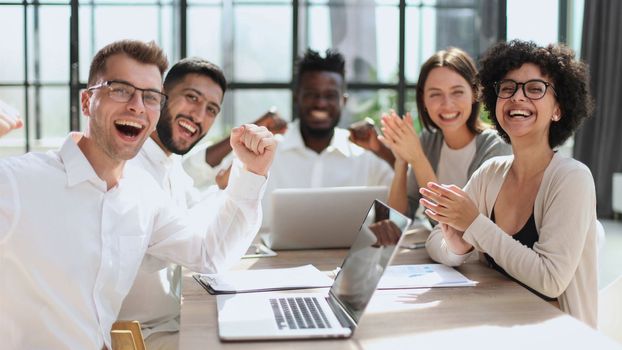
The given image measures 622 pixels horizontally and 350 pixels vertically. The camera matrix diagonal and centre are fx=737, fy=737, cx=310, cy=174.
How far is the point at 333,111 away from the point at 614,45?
166 inches

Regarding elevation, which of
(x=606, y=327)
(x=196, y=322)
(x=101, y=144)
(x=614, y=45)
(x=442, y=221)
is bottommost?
(x=606, y=327)

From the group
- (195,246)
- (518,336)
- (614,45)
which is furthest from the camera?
(614,45)

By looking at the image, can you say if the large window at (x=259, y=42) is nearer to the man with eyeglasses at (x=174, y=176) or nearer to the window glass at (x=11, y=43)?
the window glass at (x=11, y=43)

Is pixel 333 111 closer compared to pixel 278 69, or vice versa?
pixel 333 111

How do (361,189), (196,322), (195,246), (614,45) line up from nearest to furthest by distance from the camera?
(196,322) → (195,246) → (361,189) → (614,45)

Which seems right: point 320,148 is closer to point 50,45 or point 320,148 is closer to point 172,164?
point 172,164

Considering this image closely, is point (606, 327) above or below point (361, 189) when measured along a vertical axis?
below

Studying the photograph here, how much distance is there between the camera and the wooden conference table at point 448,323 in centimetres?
144

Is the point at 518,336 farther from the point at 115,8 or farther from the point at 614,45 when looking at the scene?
the point at 614,45

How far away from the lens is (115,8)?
245 inches

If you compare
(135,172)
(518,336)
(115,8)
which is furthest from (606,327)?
(115,8)

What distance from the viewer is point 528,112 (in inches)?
83.8

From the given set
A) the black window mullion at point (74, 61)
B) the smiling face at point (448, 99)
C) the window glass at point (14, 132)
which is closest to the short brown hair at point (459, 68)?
the smiling face at point (448, 99)

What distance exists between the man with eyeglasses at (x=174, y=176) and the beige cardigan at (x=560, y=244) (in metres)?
0.68
